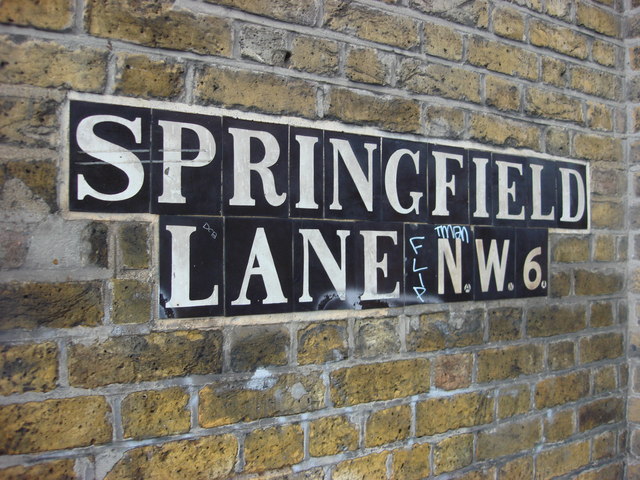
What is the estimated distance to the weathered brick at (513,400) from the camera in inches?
73.5

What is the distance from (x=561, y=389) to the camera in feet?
6.63

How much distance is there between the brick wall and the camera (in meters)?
1.22

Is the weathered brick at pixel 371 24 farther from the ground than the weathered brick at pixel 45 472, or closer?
farther from the ground

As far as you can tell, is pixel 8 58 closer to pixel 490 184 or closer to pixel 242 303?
pixel 242 303

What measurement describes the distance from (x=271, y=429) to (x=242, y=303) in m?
0.37

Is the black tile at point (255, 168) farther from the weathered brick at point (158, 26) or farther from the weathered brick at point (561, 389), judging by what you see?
the weathered brick at point (561, 389)

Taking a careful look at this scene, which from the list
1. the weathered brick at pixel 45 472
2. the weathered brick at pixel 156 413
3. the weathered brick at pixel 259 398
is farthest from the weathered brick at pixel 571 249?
the weathered brick at pixel 45 472

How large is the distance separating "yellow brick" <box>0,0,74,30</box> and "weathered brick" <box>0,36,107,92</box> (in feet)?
0.14

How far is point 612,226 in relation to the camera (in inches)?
85.8

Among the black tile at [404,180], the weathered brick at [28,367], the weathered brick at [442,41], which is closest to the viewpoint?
the weathered brick at [28,367]

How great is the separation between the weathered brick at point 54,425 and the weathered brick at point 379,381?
25.0 inches

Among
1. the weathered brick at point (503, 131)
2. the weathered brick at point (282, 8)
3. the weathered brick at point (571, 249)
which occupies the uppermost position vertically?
the weathered brick at point (282, 8)

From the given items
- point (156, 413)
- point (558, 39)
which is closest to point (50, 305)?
point (156, 413)

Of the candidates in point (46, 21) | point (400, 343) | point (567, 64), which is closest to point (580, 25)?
point (567, 64)
